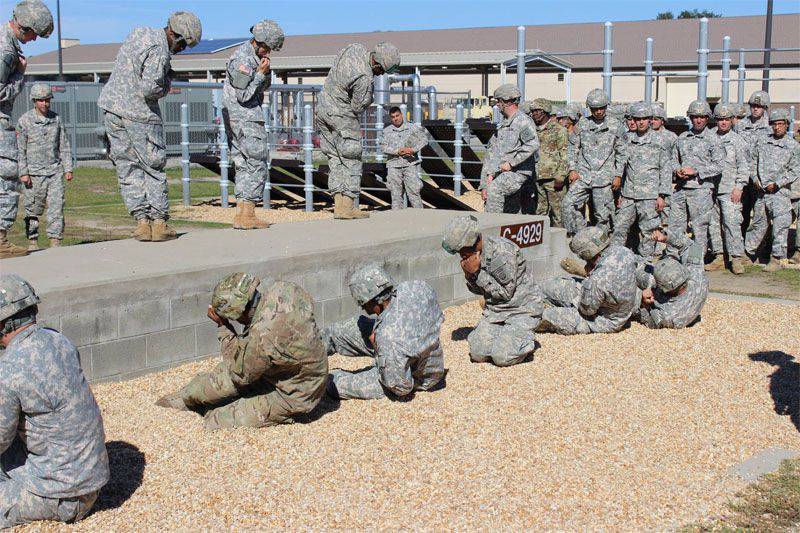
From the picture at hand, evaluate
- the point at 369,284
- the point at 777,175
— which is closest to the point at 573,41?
the point at 777,175

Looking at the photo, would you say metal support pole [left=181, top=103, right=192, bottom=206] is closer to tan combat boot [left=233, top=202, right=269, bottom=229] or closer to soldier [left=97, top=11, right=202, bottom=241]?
tan combat boot [left=233, top=202, right=269, bottom=229]

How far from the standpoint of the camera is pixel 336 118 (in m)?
10.3

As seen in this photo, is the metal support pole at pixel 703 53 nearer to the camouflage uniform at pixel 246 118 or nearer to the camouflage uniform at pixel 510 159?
the camouflage uniform at pixel 510 159

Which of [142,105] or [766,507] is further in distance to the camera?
[142,105]

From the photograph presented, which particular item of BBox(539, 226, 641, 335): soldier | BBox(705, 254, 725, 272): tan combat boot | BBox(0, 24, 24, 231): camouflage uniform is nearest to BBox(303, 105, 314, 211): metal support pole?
BBox(705, 254, 725, 272): tan combat boot

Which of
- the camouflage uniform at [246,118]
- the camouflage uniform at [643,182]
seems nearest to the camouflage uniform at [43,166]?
the camouflage uniform at [246,118]

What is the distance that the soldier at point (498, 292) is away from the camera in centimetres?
760

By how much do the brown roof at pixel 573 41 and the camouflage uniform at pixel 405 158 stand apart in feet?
80.7

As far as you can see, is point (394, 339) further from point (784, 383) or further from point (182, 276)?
point (784, 383)

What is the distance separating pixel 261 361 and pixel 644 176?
723 cm

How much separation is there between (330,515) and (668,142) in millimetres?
8420

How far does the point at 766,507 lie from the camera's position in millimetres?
5027

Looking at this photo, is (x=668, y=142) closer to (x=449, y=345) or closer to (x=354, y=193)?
(x=354, y=193)

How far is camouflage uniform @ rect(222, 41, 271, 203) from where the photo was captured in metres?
9.03
